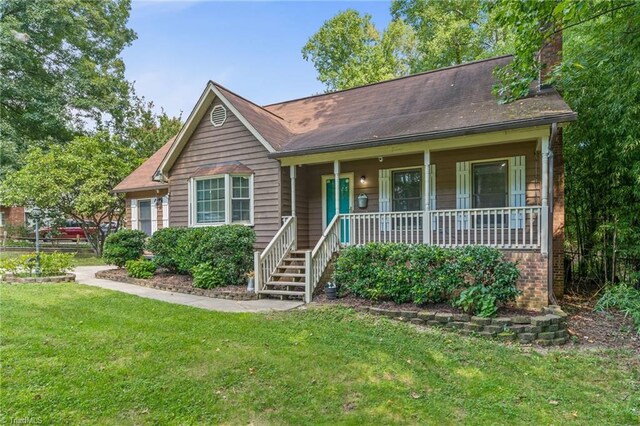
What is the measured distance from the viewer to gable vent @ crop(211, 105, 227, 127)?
34.0ft

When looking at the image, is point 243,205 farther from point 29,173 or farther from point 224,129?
point 29,173

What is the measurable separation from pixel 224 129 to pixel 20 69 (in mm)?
18864

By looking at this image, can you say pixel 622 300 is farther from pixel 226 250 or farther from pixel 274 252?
pixel 226 250

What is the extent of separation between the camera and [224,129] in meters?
10.4

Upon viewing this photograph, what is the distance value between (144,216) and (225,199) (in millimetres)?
6983

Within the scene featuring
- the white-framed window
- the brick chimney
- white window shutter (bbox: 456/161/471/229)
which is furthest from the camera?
the white-framed window

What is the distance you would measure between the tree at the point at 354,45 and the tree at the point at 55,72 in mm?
14278

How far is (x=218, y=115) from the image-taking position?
412 inches

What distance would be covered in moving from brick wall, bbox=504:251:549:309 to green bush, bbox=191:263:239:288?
6309mm

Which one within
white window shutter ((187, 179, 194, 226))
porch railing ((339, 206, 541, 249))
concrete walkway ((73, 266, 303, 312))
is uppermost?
white window shutter ((187, 179, 194, 226))

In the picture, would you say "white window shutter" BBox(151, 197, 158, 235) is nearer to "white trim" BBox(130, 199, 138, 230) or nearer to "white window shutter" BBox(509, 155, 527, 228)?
"white trim" BBox(130, 199, 138, 230)

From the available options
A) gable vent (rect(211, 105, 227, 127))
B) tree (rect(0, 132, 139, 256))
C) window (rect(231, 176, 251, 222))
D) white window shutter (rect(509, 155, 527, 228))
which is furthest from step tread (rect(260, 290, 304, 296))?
tree (rect(0, 132, 139, 256))

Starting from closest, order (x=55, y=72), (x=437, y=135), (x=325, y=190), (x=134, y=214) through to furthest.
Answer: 1. (x=437, y=135)
2. (x=325, y=190)
3. (x=134, y=214)
4. (x=55, y=72)

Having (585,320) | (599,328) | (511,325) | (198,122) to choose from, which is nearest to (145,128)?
(198,122)
